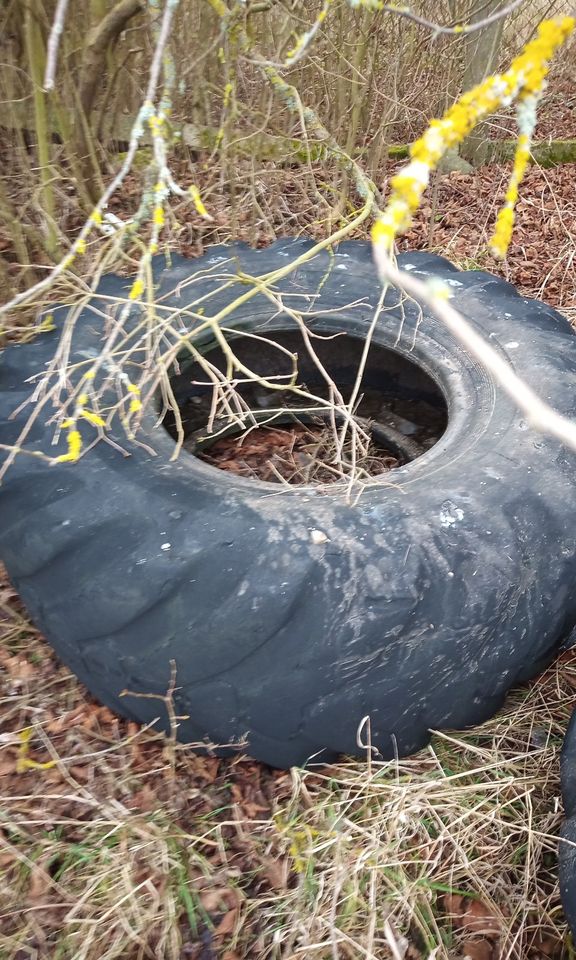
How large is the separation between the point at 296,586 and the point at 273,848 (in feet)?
1.54

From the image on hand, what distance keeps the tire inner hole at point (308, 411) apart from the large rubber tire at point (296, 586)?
1.68 feet

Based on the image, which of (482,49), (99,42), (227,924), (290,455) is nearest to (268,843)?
(227,924)

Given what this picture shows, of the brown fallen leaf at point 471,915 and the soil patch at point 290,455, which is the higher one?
the soil patch at point 290,455

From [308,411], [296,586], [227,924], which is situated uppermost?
[296,586]

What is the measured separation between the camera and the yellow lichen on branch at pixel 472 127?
0.39 metres

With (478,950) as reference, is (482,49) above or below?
above

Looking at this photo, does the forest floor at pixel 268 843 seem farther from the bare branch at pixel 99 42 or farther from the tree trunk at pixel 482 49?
the tree trunk at pixel 482 49

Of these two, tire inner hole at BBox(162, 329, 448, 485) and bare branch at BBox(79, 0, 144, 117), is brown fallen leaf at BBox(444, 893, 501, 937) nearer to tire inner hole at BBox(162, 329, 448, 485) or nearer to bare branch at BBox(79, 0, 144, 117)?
tire inner hole at BBox(162, 329, 448, 485)

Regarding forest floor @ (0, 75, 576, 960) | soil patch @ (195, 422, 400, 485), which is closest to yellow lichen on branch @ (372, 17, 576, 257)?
forest floor @ (0, 75, 576, 960)

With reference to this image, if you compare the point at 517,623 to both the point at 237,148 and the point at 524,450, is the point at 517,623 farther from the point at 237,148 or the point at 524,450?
the point at 237,148

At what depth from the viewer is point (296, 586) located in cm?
108

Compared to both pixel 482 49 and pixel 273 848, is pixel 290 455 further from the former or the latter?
pixel 482 49

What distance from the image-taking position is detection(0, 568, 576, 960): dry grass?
1.09 meters

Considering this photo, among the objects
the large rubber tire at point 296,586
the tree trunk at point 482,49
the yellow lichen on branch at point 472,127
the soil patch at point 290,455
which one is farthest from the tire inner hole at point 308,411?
the tree trunk at point 482,49
